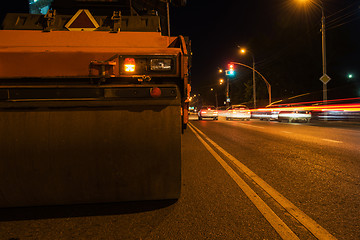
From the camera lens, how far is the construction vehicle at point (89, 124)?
244cm

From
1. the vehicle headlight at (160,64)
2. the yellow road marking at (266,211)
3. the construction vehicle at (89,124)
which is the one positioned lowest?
the yellow road marking at (266,211)

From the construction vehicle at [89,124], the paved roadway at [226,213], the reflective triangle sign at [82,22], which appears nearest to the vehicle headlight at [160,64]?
the construction vehicle at [89,124]

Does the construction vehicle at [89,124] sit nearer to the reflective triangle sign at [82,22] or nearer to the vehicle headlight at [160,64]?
the vehicle headlight at [160,64]

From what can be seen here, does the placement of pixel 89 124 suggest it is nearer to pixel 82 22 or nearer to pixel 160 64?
pixel 160 64

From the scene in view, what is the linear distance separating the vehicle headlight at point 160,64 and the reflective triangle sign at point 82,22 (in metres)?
1.33

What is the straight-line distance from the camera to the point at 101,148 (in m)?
2.57

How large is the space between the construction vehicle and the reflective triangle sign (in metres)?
0.92

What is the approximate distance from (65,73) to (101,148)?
2.45ft

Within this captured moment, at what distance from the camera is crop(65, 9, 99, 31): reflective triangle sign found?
342 centimetres

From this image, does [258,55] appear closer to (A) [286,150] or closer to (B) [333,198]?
(A) [286,150]

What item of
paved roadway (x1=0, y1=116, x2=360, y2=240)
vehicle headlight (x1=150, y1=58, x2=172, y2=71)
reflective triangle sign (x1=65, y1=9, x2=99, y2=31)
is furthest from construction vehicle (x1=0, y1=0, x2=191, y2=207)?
reflective triangle sign (x1=65, y1=9, x2=99, y2=31)

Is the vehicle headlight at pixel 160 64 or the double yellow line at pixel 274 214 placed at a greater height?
the vehicle headlight at pixel 160 64

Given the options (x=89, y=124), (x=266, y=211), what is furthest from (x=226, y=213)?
(x=89, y=124)

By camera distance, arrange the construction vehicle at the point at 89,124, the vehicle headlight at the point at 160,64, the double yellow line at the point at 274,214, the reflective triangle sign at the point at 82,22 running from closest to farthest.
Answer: the construction vehicle at the point at 89,124 → the vehicle headlight at the point at 160,64 → the double yellow line at the point at 274,214 → the reflective triangle sign at the point at 82,22
